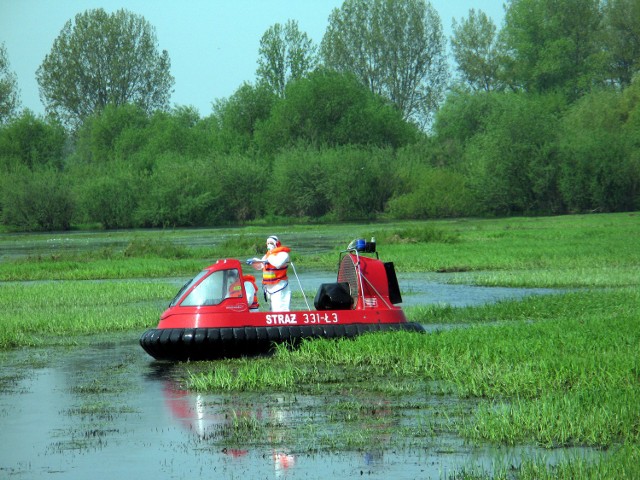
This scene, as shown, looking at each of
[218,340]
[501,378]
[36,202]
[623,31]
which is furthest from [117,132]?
[501,378]

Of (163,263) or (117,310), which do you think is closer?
(117,310)

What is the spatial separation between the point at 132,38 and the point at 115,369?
275ft

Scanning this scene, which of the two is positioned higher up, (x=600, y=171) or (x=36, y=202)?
(x=600, y=171)

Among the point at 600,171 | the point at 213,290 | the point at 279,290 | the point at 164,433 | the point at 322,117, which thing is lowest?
the point at 164,433

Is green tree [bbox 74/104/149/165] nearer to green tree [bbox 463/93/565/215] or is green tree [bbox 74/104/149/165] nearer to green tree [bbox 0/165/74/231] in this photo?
green tree [bbox 0/165/74/231]

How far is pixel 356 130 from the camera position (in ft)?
269

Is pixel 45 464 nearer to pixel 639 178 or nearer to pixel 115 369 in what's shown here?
pixel 115 369

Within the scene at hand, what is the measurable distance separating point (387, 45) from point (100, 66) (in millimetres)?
24554

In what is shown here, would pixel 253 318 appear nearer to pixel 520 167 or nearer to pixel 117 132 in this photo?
pixel 520 167

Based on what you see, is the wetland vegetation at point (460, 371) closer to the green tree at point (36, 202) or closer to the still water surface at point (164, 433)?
the still water surface at point (164, 433)

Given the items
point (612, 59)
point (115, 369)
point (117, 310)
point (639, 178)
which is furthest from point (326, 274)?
point (612, 59)

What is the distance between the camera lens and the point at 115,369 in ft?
46.6

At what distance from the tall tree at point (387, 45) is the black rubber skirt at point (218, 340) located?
261 feet

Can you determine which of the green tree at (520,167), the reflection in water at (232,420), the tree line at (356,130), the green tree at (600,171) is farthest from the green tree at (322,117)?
the reflection in water at (232,420)
